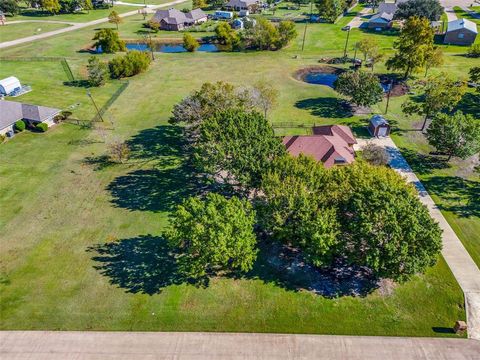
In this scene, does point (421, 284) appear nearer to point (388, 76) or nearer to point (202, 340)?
point (202, 340)

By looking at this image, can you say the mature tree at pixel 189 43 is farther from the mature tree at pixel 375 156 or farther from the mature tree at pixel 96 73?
the mature tree at pixel 375 156

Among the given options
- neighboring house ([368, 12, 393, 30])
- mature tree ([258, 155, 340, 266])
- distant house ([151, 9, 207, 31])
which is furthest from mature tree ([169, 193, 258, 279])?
neighboring house ([368, 12, 393, 30])

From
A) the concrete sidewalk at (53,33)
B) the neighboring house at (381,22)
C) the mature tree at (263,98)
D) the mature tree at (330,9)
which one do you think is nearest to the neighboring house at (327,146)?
the mature tree at (263,98)

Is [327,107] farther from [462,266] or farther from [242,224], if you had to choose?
[242,224]

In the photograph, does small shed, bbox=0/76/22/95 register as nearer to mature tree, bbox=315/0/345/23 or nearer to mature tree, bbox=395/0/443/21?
mature tree, bbox=315/0/345/23

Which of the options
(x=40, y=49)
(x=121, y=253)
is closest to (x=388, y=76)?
(x=121, y=253)

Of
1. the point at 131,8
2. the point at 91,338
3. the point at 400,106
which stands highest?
the point at 131,8
